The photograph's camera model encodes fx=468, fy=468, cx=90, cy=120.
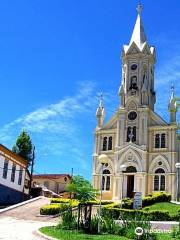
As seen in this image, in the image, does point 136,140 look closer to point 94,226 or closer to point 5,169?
point 5,169

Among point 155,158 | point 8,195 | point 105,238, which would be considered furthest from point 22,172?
point 105,238

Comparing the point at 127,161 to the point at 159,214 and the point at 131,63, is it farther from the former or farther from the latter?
the point at 159,214

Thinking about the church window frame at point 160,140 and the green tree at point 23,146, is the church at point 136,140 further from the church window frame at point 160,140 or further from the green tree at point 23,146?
the green tree at point 23,146

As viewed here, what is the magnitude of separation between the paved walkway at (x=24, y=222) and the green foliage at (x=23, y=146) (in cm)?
2190

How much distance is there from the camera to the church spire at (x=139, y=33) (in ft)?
229

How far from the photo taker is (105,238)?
22328 millimetres

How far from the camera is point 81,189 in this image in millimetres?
34094

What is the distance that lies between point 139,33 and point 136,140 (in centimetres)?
1810

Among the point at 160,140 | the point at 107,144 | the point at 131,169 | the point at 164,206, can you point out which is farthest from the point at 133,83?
the point at 164,206

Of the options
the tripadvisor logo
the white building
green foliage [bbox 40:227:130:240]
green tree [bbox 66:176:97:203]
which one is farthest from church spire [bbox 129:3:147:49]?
the tripadvisor logo

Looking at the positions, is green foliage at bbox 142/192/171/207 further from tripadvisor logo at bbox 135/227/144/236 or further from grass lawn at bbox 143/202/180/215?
tripadvisor logo at bbox 135/227/144/236

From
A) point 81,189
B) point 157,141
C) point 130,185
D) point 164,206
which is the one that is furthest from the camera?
point 157,141

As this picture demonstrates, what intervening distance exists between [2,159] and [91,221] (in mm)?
24674

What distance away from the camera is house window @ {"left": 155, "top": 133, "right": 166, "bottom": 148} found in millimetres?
62500
